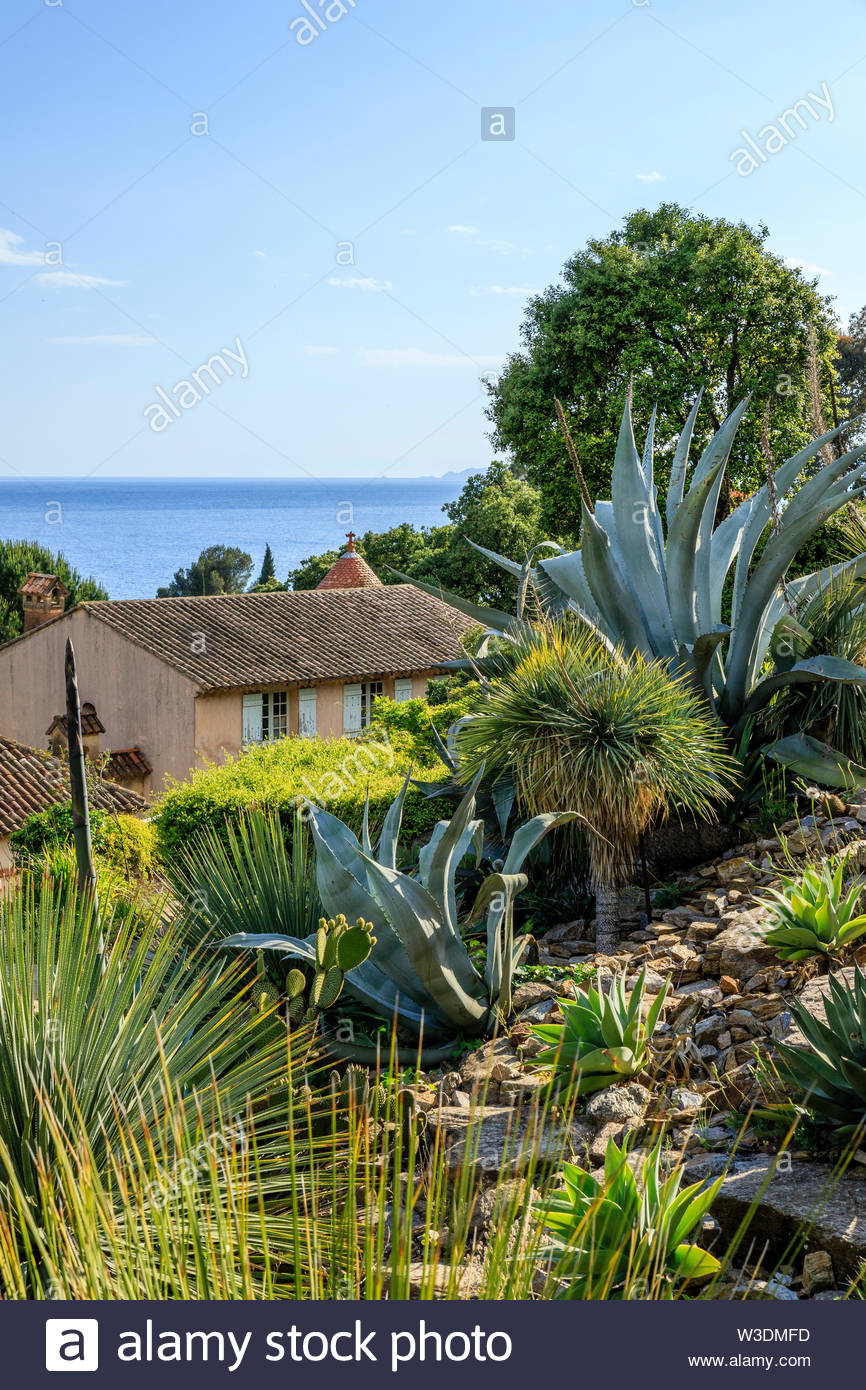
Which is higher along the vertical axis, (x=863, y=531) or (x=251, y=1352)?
(x=863, y=531)

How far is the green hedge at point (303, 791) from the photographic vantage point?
9586mm

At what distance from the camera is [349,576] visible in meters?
36.0

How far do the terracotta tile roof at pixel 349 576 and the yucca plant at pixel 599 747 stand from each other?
97.4 ft

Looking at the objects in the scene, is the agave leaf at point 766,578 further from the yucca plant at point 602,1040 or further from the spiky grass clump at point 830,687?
the yucca plant at point 602,1040

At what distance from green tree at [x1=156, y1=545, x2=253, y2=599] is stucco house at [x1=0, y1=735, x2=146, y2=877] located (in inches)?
1882

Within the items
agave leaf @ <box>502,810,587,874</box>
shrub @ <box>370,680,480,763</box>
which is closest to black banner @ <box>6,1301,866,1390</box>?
agave leaf @ <box>502,810,587,874</box>

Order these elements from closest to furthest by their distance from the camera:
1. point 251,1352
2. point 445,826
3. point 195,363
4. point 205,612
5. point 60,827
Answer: point 251,1352
point 445,826
point 195,363
point 60,827
point 205,612

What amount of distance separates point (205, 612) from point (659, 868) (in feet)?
81.5

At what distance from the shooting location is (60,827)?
1280cm

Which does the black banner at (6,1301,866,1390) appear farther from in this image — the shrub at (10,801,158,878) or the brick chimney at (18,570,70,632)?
the brick chimney at (18,570,70,632)

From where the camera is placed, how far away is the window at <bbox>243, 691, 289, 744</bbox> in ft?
95.1

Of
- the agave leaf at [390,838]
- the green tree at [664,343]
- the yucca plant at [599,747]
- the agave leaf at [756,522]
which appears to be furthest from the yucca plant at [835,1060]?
the green tree at [664,343]

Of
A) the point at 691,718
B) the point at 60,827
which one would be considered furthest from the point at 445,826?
the point at 60,827

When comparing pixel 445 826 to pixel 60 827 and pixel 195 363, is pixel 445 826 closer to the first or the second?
pixel 195 363
